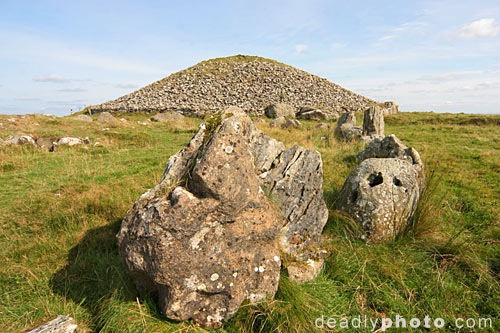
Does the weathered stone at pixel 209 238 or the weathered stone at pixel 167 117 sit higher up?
the weathered stone at pixel 167 117

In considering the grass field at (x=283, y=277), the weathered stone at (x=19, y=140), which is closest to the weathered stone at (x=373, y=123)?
the grass field at (x=283, y=277)

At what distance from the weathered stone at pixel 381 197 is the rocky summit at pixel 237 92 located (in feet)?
98.8

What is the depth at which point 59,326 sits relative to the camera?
3.73 meters

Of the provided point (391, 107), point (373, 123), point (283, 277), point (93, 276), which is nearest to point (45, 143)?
point (93, 276)

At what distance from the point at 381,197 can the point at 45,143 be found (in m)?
17.4

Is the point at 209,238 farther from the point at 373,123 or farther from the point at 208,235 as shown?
the point at 373,123

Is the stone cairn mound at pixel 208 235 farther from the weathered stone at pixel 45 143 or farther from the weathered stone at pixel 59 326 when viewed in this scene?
the weathered stone at pixel 45 143

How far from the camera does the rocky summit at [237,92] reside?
40.2 metres

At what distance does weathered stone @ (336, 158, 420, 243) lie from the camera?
5715 mm

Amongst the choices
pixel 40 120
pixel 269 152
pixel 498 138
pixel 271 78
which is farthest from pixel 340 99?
pixel 269 152

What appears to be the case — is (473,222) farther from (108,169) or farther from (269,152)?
(108,169)

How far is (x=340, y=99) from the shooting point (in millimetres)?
45562

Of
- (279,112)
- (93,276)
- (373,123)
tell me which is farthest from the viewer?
(279,112)

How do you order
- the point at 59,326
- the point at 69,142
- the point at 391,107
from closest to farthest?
the point at 59,326, the point at 69,142, the point at 391,107
